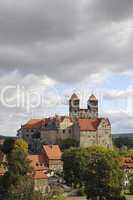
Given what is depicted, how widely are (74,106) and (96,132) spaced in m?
22.8

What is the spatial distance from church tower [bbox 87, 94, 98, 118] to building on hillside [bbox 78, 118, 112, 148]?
16.6m

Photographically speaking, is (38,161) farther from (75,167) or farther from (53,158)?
(75,167)

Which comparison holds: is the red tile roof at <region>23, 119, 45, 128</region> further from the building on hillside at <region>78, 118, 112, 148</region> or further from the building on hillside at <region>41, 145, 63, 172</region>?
the building on hillside at <region>41, 145, 63, 172</region>

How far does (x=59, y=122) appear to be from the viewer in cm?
13350

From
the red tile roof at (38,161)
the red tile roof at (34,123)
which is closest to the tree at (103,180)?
the red tile roof at (38,161)

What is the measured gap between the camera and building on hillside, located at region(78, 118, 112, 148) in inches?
5079

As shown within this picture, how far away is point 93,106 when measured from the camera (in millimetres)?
154750

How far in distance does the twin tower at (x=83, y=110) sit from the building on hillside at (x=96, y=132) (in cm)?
1446

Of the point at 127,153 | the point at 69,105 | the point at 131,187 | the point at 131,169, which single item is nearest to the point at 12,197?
the point at 131,187

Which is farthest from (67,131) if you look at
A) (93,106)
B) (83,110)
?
(93,106)

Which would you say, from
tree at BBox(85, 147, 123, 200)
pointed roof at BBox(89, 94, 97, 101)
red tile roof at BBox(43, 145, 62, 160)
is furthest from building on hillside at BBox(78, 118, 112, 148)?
tree at BBox(85, 147, 123, 200)

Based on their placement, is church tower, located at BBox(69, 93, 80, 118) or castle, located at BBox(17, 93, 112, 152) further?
Answer: church tower, located at BBox(69, 93, 80, 118)

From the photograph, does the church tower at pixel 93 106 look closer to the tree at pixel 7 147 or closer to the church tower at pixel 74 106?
the church tower at pixel 74 106

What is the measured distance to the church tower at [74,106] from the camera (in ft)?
→ 495
